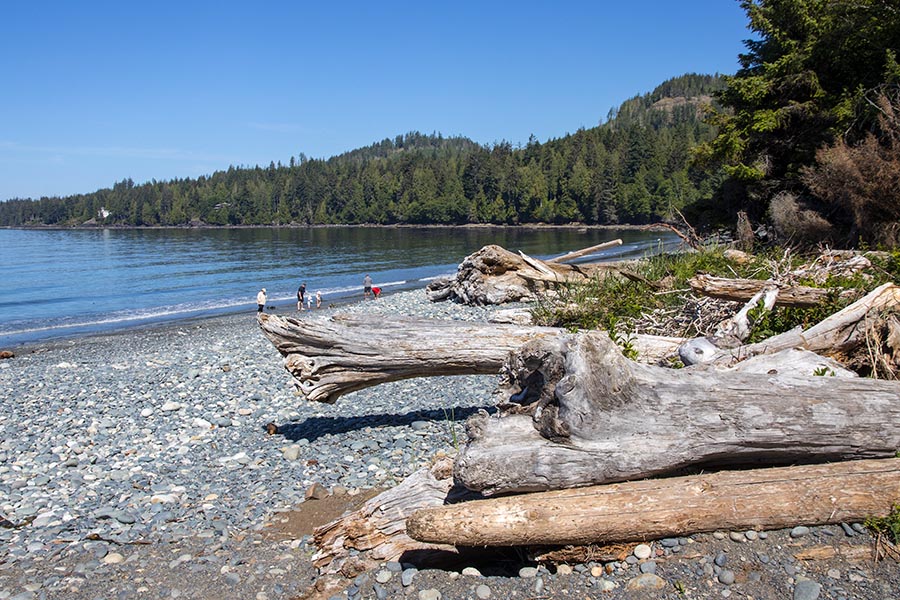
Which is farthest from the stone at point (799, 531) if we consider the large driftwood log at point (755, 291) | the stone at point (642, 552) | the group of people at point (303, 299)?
the group of people at point (303, 299)

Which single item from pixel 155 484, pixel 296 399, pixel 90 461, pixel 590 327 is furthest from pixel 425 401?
pixel 90 461

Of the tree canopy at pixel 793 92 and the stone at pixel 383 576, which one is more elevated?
the tree canopy at pixel 793 92

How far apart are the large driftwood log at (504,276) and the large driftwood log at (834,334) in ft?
40.5

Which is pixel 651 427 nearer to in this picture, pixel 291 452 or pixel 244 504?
pixel 244 504

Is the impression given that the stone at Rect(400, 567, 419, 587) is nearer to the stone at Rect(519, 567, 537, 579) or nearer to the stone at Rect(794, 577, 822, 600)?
the stone at Rect(519, 567, 537, 579)

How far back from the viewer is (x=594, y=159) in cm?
14350

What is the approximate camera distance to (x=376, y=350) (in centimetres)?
678

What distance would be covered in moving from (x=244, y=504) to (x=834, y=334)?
5.94 meters

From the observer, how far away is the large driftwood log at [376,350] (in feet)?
22.2

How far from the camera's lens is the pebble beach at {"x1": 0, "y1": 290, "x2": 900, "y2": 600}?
147 inches

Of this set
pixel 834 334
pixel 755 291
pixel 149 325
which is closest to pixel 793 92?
pixel 755 291

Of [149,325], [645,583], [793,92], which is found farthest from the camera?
[149,325]

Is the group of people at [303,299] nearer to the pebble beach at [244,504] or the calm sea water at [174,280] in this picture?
the calm sea water at [174,280]

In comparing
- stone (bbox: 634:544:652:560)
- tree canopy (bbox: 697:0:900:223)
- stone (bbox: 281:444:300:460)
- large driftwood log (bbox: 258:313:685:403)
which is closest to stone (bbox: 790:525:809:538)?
stone (bbox: 634:544:652:560)
